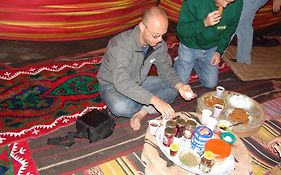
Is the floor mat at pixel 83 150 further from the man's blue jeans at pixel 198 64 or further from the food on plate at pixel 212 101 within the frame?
the man's blue jeans at pixel 198 64

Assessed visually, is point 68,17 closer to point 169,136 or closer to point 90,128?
point 90,128

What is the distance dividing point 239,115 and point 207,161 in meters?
1.04

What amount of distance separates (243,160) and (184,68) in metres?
1.66

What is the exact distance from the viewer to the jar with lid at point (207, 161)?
2.27 metres

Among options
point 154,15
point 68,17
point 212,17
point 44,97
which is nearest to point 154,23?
point 154,15

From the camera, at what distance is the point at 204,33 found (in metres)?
3.60

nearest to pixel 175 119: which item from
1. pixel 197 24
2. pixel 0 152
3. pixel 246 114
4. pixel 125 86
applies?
pixel 125 86

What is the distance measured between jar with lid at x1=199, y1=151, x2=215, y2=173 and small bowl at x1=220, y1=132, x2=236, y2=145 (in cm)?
29

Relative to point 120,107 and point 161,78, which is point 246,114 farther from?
point 120,107

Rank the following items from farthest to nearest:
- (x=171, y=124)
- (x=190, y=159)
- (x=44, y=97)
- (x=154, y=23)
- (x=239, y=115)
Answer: (x=44, y=97) < (x=239, y=115) < (x=154, y=23) < (x=171, y=124) < (x=190, y=159)

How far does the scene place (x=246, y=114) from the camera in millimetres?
3213

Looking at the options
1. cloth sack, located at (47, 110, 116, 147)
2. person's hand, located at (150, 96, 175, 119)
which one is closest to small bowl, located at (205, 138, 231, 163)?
person's hand, located at (150, 96, 175, 119)

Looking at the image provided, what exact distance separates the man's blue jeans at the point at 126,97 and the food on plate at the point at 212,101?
336mm

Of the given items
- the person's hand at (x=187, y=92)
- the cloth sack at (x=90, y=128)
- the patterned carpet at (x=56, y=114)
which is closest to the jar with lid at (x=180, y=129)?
the person's hand at (x=187, y=92)
